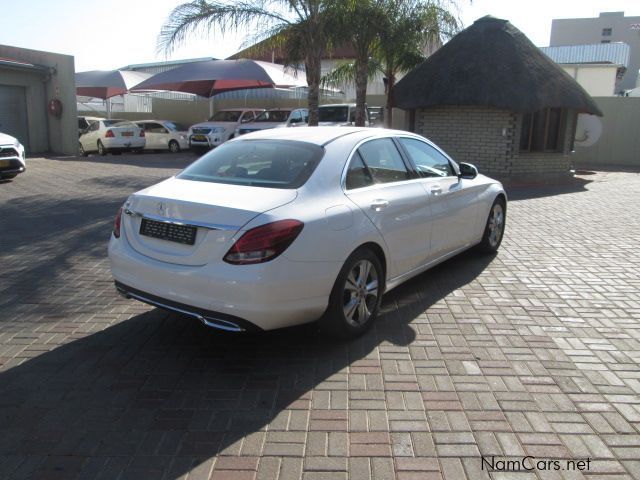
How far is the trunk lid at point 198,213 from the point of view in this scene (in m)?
3.71

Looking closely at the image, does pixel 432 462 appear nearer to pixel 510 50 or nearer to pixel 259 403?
pixel 259 403

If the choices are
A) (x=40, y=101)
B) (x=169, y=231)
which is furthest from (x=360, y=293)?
(x=40, y=101)

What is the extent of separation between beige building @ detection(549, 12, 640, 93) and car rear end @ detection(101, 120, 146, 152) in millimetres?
57388

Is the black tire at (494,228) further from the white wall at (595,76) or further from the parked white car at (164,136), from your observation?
the white wall at (595,76)

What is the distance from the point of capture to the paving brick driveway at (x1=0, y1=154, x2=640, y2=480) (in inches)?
117

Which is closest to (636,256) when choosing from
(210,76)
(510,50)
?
Result: (510,50)

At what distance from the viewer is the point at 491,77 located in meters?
14.3

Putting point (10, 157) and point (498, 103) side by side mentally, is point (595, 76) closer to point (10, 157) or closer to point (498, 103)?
point (498, 103)

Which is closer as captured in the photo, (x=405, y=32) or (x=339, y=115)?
(x=405, y=32)

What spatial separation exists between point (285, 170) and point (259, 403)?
5.79 feet

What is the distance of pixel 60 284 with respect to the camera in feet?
18.9

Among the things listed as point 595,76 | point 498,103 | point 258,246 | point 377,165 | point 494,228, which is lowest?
point 494,228

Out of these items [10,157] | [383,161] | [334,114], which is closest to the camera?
[383,161]

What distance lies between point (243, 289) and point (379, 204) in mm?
1441
